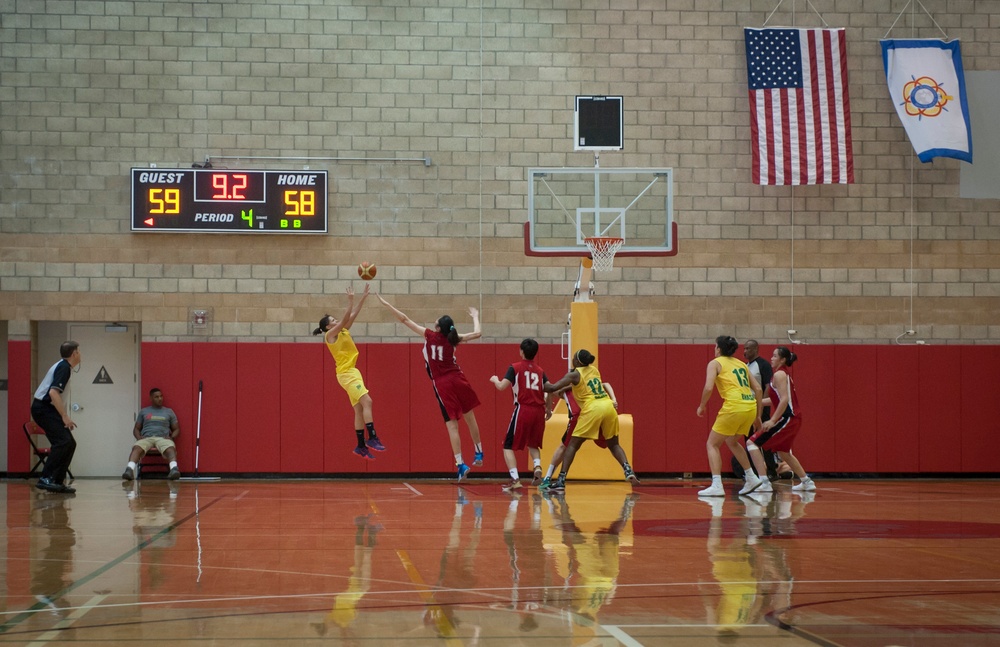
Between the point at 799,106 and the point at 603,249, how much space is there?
171 inches

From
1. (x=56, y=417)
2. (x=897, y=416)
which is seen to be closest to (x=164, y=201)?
(x=56, y=417)

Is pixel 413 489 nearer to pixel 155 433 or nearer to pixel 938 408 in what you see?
pixel 155 433

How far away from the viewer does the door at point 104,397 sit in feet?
53.5

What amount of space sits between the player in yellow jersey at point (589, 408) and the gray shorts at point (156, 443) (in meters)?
6.35

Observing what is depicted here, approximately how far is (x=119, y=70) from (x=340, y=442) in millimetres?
6473

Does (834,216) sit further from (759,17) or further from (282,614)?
(282,614)

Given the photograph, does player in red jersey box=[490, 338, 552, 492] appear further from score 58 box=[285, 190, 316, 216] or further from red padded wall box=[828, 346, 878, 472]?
red padded wall box=[828, 346, 878, 472]

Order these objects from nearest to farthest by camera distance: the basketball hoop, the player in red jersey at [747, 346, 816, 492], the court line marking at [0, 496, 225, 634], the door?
the court line marking at [0, 496, 225, 634] → the player in red jersey at [747, 346, 816, 492] → the basketball hoop → the door

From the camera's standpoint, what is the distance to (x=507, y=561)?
21.9 feet

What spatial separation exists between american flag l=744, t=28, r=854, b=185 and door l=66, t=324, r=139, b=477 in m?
10.0

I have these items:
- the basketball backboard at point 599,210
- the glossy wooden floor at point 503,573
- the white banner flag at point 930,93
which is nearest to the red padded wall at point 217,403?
the glossy wooden floor at point 503,573

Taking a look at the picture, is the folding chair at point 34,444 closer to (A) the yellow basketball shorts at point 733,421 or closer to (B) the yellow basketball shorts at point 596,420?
(B) the yellow basketball shorts at point 596,420

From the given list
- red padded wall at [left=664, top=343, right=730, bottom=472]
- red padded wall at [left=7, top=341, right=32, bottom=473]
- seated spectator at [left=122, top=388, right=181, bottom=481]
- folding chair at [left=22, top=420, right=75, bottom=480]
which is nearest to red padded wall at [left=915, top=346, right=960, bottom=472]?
red padded wall at [left=664, top=343, right=730, bottom=472]

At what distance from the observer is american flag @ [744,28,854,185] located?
645 inches
